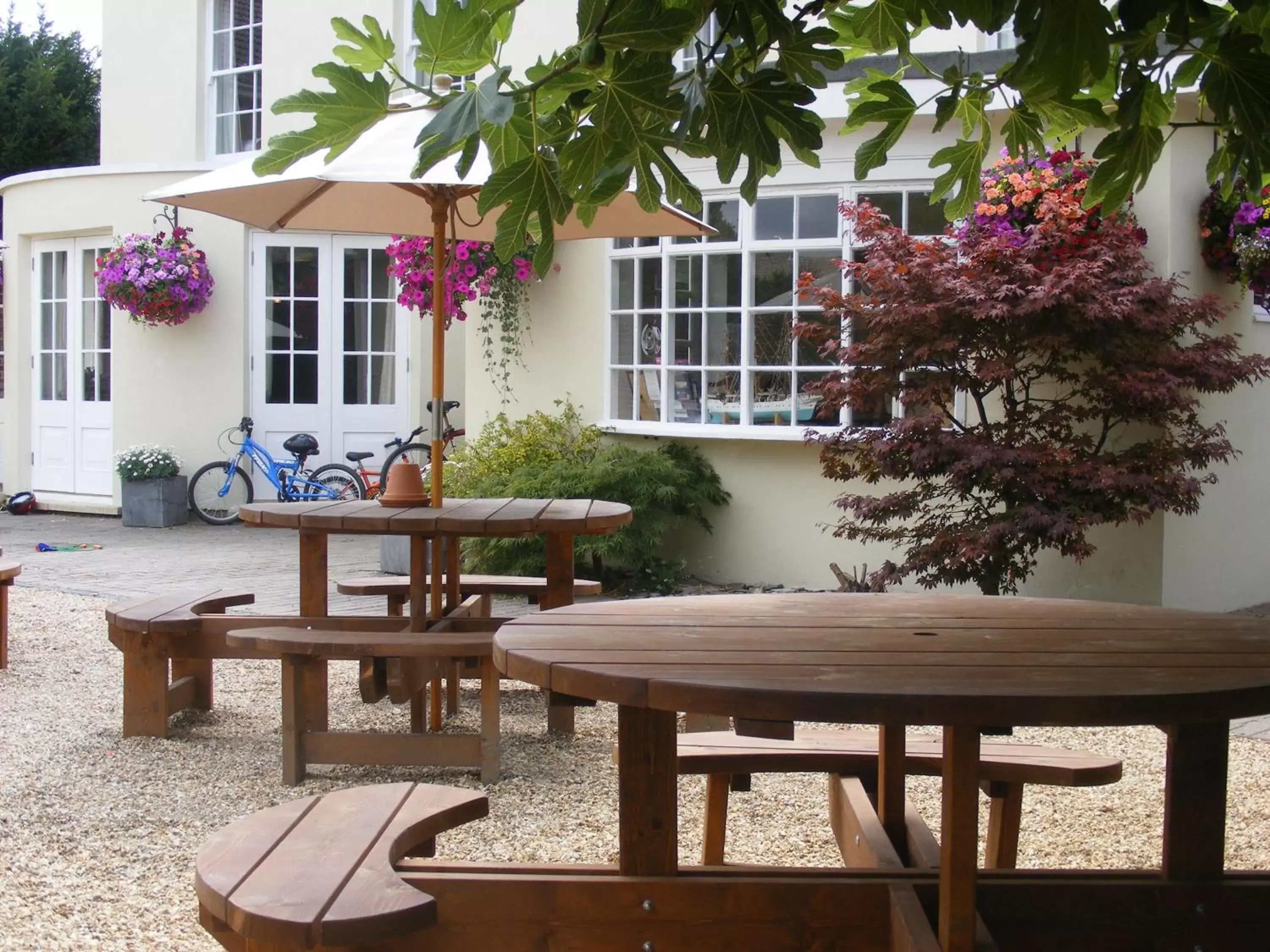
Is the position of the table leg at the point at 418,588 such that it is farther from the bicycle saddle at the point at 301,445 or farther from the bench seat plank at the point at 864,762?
the bicycle saddle at the point at 301,445

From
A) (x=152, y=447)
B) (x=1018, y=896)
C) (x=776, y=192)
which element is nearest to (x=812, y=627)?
(x=1018, y=896)

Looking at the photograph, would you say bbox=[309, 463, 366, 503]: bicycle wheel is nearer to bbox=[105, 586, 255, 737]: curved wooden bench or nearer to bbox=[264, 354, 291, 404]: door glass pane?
bbox=[264, 354, 291, 404]: door glass pane

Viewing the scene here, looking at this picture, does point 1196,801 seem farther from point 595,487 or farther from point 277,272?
point 277,272

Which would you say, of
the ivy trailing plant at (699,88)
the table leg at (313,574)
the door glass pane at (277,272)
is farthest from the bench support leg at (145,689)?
the door glass pane at (277,272)

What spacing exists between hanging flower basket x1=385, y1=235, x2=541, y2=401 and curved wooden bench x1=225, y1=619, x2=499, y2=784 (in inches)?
187

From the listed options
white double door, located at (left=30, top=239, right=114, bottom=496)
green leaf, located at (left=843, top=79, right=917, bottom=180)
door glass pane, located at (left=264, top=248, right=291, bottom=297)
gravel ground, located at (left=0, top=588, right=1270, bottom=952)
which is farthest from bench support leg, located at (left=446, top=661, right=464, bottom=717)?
white double door, located at (left=30, top=239, right=114, bottom=496)

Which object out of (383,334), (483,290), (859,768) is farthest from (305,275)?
(859,768)

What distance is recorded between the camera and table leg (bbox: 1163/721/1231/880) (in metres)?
2.33

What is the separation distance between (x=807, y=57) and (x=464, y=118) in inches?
28.2

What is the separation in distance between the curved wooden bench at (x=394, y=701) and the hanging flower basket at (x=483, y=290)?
15.6 ft

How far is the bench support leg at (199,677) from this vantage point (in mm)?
5551

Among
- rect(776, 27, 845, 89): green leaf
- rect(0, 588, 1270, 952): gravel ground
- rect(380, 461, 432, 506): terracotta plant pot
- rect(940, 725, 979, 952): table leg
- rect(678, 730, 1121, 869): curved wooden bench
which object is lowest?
rect(0, 588, 1270, 952): gravel ground

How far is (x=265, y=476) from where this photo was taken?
1311 cm

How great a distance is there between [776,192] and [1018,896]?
6758 millimetres
